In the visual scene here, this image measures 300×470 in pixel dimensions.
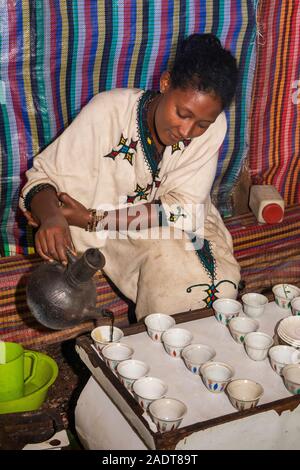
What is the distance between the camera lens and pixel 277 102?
446cm

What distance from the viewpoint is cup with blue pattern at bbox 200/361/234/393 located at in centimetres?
251

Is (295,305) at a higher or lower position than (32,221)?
lower

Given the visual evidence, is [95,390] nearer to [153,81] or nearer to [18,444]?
[18,444]

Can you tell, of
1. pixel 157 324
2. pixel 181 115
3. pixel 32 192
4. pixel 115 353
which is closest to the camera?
pixel 115 353

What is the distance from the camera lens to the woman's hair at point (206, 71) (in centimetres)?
297

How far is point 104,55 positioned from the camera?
3863mm

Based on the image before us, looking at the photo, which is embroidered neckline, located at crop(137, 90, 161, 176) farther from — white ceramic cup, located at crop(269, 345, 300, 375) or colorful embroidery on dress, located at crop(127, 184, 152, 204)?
white ceramic cup, located at crop(269, 345, 300, 375)

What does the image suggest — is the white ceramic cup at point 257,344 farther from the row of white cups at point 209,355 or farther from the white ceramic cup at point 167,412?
the white ceramic cup at point 167,412

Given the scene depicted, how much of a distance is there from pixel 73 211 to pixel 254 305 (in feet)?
3.04

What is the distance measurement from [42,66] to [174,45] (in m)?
0.78

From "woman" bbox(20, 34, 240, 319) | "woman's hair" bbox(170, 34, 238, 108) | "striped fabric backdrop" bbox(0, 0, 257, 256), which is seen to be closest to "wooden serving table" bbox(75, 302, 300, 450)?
"woman" bbox(20, 34, 240, 319)

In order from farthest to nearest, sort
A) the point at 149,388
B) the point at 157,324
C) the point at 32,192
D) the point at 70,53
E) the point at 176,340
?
1. the point at 70,53
2. the point at 32,192
3. the point at 157,324
4. the point at 176,340
5. the point at 149,388

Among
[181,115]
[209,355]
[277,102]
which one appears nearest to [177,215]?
[181,115]

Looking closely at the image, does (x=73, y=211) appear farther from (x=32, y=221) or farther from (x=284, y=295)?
(x=284, y=295)
